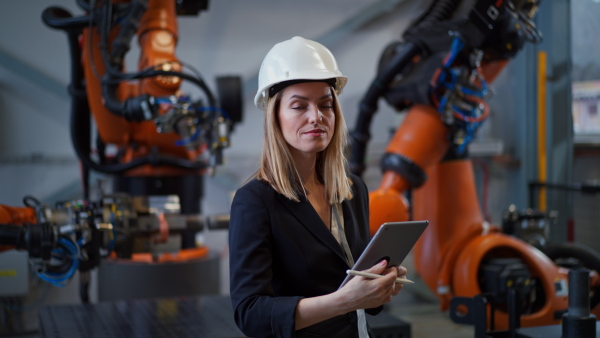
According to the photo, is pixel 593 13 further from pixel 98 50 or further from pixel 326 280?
pixel 326 280

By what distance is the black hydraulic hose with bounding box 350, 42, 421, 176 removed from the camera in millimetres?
3322

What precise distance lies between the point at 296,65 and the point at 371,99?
209 centimetres

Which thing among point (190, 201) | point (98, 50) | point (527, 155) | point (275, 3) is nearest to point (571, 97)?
point (527, 155)

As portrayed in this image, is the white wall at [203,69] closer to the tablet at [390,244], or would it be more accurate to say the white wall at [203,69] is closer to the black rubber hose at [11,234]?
the black rubber hose at [11,234]

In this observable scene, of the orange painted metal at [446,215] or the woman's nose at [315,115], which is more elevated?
the woman's nose at [315,115]

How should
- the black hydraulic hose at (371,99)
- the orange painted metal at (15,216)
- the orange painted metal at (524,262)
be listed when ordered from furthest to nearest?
the black hydraulic hose at (371,99) → the orange painted metal at (524,262) → the orange painted metal at (15,216)

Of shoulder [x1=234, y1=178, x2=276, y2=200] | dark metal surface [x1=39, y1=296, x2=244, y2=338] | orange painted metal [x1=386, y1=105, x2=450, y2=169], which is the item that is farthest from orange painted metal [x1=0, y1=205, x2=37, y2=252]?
orange painted metal [x1=386, y1=105, x2=450, y2=169]

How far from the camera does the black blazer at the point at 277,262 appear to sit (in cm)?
138

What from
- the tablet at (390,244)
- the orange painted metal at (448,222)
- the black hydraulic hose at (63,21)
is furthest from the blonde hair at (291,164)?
the black hydraulic hose at (63,21)

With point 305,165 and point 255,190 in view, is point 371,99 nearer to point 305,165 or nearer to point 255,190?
point 305,165

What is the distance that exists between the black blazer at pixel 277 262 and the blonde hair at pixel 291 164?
0.09 feet

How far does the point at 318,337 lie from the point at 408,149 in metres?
1.87

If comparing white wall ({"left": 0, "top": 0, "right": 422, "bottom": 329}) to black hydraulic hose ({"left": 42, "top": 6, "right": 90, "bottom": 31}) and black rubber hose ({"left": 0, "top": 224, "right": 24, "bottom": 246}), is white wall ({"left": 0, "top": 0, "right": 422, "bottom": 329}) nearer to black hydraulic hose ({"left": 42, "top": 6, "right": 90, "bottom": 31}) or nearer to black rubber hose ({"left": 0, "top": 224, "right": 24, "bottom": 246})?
black hydraulic hose ({"left": 42, "top": 6, "right": 90, "bottom": 31})

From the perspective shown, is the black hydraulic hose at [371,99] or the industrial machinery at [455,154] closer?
the industrial machinery at [455,154]
